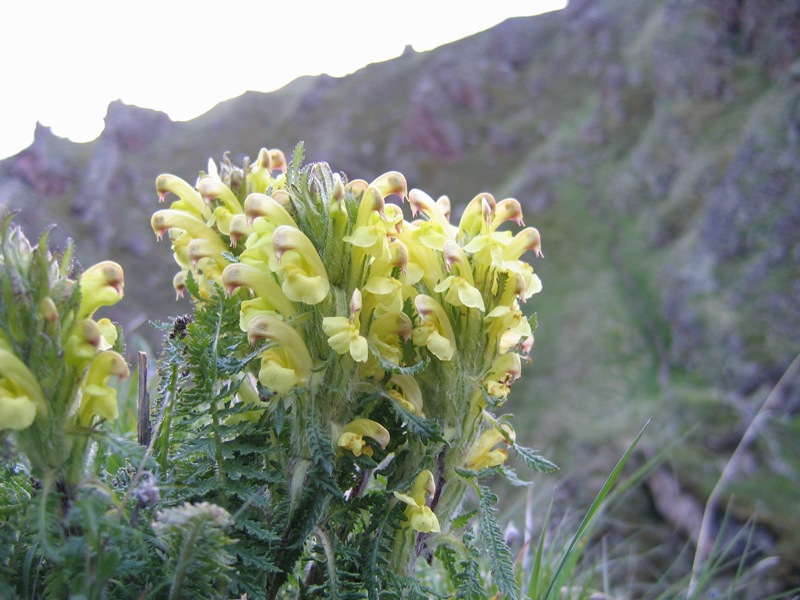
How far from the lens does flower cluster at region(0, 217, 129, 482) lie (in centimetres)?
108

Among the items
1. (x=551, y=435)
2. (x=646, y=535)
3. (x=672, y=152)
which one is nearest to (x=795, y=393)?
(x=646, y=535)

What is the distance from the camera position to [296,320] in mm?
1383

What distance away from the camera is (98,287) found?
49.3 inches

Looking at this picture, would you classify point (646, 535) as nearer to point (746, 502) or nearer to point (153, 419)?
point (746, 502)

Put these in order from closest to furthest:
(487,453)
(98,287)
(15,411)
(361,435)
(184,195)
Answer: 1. (15,411)
2. (98,287)
3. (361,435)
4. (487,453)
5. (184,195)

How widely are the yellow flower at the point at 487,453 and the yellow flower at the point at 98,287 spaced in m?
0.89

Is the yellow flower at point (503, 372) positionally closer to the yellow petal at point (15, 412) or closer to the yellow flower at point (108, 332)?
the yellow flower at point (108, 332)

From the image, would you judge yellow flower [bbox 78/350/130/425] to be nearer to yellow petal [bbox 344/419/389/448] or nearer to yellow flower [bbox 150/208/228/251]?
yellow petal [bbox 344/419/389/448]

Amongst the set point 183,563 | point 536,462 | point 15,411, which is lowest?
point 536,462

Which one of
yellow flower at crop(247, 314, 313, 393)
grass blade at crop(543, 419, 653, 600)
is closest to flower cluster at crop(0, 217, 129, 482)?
yellow flower at crop(247, 314, 313, 393)

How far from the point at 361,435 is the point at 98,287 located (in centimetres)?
62

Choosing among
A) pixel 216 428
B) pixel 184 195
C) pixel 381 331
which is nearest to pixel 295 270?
pixel 381 331

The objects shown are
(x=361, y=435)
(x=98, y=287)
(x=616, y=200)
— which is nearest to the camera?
(x=98, y=287)

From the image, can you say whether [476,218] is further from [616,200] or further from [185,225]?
[616,200]
